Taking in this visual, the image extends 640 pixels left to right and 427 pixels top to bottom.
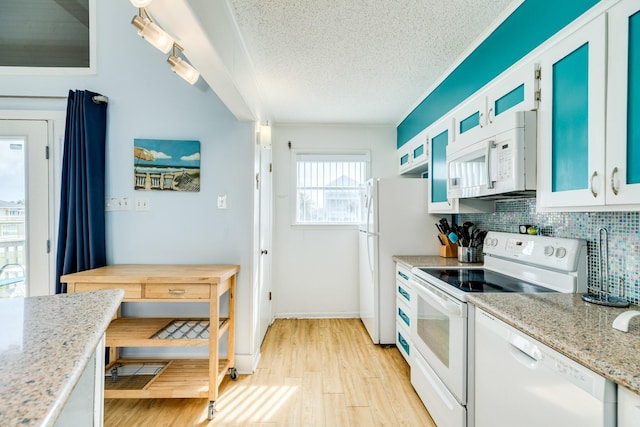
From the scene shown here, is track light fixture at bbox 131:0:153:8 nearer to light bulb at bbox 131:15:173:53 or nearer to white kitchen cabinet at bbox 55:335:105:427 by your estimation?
light bulb at bbox 131:15:173:53

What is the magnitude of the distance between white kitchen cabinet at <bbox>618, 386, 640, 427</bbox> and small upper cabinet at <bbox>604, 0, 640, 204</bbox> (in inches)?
24.4

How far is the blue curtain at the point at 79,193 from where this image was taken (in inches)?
87.7

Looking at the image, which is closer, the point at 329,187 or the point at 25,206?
the point at 25,206

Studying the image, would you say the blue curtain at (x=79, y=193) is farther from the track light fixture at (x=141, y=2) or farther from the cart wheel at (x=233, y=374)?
the track light fixture at (x=141, y=2)

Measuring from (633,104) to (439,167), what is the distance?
154 centimetres

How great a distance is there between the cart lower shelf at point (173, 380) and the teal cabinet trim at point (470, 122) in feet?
7.89

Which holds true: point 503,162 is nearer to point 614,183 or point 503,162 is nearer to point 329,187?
point 614,183

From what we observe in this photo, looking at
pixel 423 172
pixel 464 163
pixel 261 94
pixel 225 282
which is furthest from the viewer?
pixel 423 172

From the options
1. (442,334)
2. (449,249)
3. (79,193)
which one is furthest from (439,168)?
(79,193)

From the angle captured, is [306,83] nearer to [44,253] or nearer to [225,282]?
[225,282]

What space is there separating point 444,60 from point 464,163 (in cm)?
93

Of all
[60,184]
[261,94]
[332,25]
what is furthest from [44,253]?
[332,25]

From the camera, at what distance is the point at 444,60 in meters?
2.33

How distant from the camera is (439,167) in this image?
2.54m
